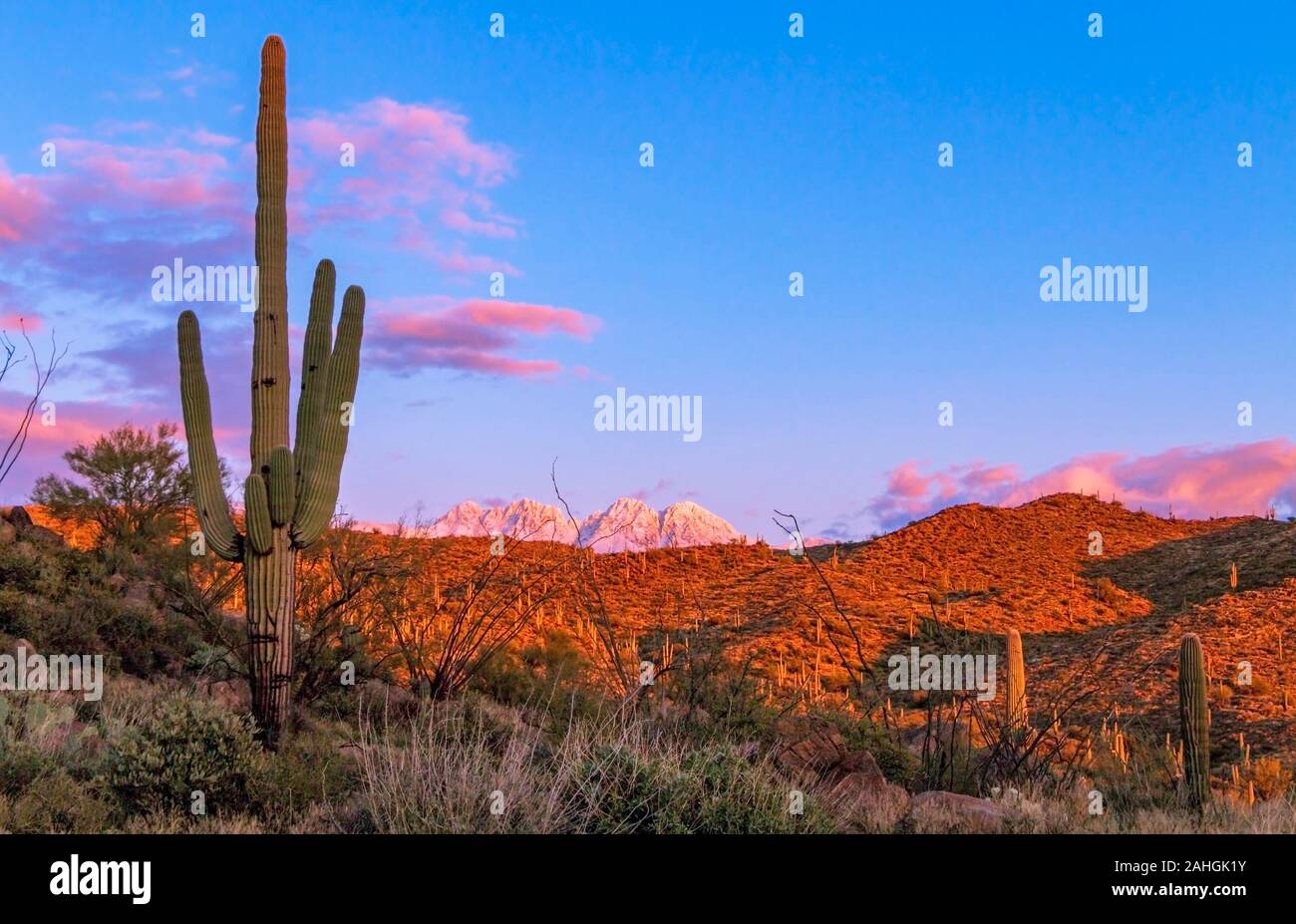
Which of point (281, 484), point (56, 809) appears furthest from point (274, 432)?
point (56, 809)

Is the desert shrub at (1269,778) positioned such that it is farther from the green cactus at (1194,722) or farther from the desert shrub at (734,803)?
the desert shrub at (734,803)

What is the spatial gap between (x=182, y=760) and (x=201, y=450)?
3.52 metres

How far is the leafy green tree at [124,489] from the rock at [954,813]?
1326 cm

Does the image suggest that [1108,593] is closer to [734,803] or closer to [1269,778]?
[1269,778]

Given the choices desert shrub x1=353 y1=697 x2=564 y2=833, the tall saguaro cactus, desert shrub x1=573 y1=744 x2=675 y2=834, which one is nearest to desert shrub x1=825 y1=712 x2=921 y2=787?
desert shrub x1=573 y1=744 x2=675 y2=834

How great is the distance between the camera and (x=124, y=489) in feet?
59.8

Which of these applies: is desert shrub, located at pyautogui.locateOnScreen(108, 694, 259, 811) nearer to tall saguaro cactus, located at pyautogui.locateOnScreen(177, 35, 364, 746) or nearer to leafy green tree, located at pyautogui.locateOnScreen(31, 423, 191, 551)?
tall saguaro cactus, located at pyautogui.locateOnScreen(177, 35, 364, 746)

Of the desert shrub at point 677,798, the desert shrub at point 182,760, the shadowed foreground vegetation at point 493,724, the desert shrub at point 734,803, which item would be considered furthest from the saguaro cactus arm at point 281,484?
the desert shrub at point 734,803

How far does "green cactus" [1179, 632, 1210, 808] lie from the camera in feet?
37.0

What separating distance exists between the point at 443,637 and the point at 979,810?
7.39 metres

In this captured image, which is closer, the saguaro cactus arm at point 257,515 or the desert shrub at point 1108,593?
the saguaro cactus arm at point 257,515

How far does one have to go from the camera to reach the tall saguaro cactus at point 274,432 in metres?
10.2

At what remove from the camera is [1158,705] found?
856 inches

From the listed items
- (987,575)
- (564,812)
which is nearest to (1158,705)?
(987,575)
